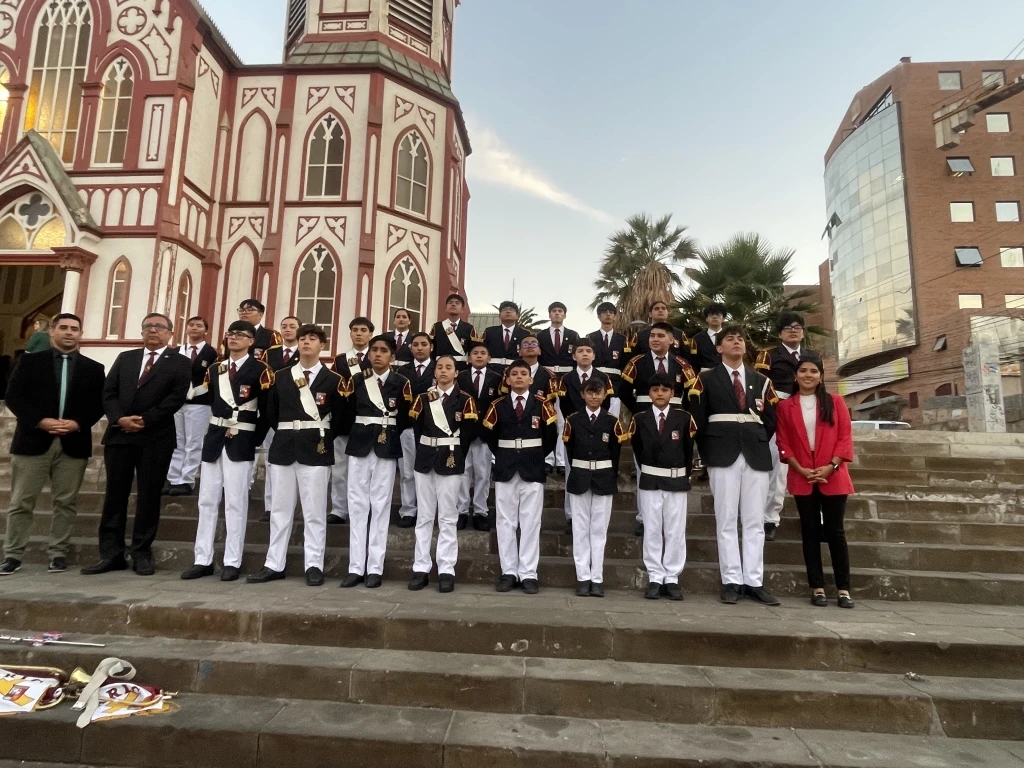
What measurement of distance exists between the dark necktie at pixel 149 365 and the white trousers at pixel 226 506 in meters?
1.17

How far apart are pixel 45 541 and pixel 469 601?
487cm

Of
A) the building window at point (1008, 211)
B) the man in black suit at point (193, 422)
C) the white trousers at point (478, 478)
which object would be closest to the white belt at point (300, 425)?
the white trousers at point (478, 478)

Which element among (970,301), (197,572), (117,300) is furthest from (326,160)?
(970,301)

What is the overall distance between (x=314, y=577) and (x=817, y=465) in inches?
192

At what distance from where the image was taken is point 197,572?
235 inches

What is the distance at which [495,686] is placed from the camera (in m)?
4.05

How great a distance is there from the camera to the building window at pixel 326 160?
16.3m

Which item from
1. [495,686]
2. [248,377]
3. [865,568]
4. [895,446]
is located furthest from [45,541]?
[895,446]

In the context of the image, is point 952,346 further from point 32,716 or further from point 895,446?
point 32,716

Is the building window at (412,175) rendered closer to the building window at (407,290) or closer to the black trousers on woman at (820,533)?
the building window at (407,290)

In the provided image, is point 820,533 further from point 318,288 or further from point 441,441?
point 318,288

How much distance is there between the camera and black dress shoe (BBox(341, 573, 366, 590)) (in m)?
5.80

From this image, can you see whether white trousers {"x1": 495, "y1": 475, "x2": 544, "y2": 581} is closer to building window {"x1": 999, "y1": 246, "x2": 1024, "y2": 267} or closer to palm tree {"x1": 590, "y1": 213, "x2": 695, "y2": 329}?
palm tree {"x1": 590, "y1": 213, "x2": 695, "y2": 329}

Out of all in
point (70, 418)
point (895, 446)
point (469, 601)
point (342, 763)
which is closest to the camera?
point (342, 763)
